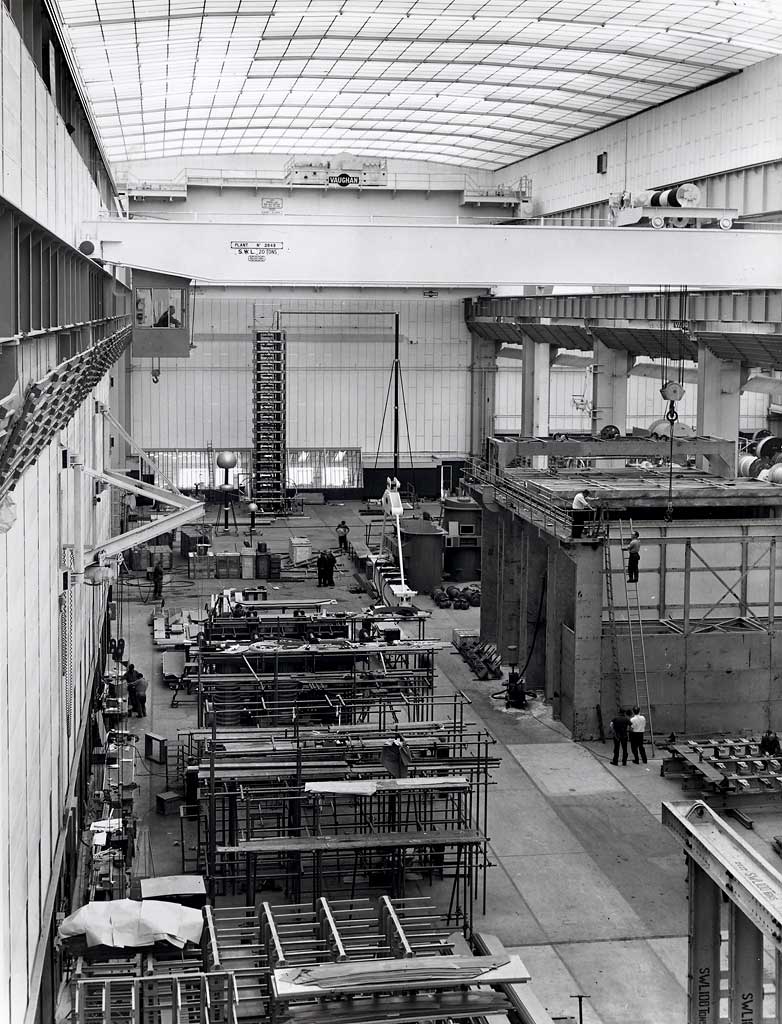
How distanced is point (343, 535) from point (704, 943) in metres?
36.3

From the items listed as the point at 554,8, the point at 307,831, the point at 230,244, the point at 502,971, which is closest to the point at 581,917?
the point at 307,831

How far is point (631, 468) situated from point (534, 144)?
66.0 ft

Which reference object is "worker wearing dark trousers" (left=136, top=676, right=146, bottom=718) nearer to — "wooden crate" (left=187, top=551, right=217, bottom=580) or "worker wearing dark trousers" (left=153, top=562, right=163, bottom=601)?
"worker wearing dark trousers" (left=153, top=562, right=163, bottom=601)

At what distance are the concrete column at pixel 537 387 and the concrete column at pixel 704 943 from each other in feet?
136

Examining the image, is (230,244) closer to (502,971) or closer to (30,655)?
(30,655)

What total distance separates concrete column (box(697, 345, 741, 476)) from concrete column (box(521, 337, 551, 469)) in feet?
51.4

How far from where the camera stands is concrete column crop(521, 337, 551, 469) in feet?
161

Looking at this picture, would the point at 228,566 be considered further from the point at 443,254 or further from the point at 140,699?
the point at 443,254

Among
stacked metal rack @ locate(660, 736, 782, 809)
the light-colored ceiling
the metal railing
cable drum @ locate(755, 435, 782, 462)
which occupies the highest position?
the light-colored ceiling

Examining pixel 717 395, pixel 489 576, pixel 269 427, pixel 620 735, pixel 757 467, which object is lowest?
pixel 620 735

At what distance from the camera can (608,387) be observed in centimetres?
4184

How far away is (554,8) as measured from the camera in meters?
29.6

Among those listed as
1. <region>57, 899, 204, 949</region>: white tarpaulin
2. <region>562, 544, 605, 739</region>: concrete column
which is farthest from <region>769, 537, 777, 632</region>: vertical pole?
<region>57, 899, 204, 949</region>: white tarpaulin

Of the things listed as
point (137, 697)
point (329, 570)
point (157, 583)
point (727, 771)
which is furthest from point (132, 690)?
point (329, 570)
